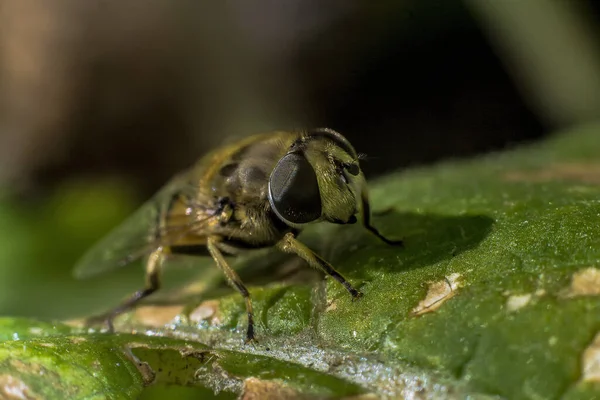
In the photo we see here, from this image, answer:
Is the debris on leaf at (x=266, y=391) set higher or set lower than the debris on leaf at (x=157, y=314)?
higher

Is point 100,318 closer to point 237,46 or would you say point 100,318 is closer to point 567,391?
point 567,391

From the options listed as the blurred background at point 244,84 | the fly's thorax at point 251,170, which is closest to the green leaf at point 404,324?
the fly's thorax at point 251,170

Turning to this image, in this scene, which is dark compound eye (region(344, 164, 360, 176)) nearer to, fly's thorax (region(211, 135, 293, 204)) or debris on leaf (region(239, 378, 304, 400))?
fly's thorax (region(211, 135, 293, 204))

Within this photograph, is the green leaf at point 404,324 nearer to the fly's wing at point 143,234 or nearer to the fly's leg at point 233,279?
the fly's leg at point 233,279

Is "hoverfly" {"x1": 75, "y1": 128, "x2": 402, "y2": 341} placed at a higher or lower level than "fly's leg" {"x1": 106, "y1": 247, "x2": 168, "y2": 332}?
higher

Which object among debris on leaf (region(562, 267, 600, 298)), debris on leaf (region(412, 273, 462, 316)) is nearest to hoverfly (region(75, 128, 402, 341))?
debris on leaf (region(412, 273, 462, 316))

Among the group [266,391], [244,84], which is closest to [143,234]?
[266,391]

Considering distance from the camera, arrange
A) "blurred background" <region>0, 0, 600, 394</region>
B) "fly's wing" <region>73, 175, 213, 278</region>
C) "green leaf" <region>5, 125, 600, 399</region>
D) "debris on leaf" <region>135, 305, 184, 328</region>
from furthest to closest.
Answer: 1. "blurred background" <region>0, 0, 600, 394</region>
2. "fly's wing" <region>73, 175, 213, 278</region>
3. "debris on leaf" <region>135, 305, 184, 328</region>
4. "green leaf" <region>5, 125, 600, 399</region>
